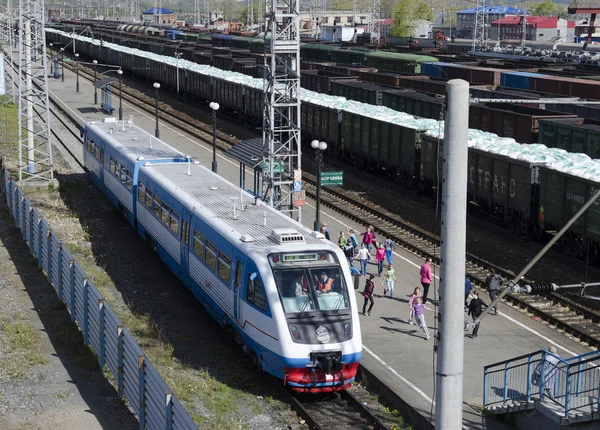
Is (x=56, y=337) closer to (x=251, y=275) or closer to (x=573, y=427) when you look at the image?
(x=251, y=275)

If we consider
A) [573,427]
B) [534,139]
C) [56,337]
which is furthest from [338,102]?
[573,427]

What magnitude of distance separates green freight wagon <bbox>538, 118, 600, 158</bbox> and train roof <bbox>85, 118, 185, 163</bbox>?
13.5 meters

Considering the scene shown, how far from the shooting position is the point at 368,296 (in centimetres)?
2081

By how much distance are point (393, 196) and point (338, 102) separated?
937 centimetres

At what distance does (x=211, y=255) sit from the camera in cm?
1886

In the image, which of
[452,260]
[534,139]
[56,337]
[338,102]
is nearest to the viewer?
[452,260]

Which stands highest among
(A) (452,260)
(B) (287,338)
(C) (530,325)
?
(A) (452,260)

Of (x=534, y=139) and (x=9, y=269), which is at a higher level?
(x=534, y=139)

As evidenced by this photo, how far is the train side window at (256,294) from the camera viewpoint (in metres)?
15.8

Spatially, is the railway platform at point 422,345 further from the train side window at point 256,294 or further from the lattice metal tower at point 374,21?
the lattice metal tower at point 374,21

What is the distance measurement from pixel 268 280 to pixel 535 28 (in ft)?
453

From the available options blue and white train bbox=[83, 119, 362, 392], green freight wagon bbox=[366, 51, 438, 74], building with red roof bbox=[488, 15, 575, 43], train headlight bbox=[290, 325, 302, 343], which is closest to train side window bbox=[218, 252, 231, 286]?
blue and white train bbox=[83, 119, 362, 392]

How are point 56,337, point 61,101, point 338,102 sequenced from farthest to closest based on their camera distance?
1. point 61,101
2. point 338,102
3. point 56,337

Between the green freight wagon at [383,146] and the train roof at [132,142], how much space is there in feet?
31.5
